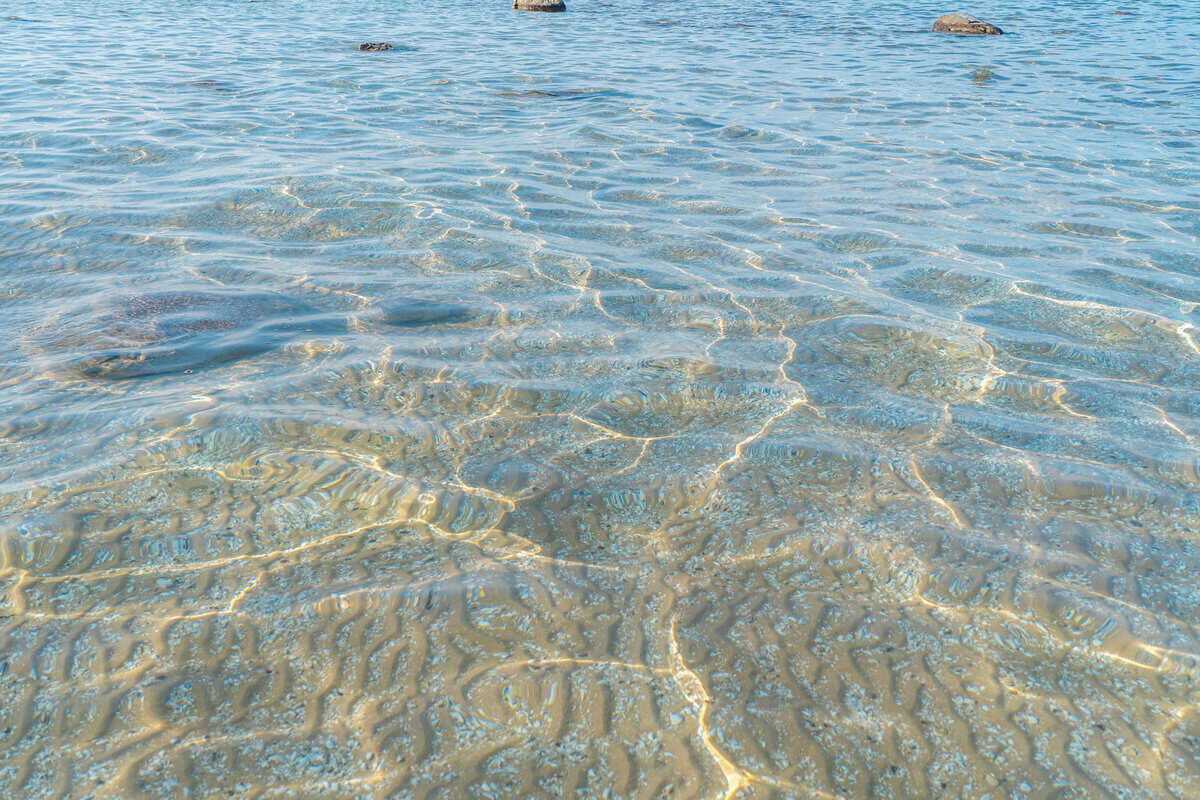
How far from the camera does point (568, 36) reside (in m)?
17.1

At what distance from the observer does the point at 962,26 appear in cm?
1731

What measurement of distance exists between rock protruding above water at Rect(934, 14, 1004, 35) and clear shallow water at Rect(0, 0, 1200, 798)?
1043cm

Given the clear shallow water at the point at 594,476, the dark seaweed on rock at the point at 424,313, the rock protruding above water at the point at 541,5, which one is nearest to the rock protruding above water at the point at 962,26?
the rock protruding above water at the point at 541,5

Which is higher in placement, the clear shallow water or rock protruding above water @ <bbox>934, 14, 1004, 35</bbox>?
rock protruding above water @ <bbox>934, 14, 1004, 35</bbox>

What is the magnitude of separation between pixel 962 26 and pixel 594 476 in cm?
1754

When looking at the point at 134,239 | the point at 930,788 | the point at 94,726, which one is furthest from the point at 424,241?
the point at 930,788

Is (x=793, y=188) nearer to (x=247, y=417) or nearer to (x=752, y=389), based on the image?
(x=752, y=389)

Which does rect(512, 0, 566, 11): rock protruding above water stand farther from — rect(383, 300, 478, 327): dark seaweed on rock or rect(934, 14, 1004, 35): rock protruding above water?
rect(383, 300, 478, 327): dark seaweed on rock

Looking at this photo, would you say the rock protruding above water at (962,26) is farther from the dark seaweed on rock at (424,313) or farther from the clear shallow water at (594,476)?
the dark seaweed on rock at (424,313)

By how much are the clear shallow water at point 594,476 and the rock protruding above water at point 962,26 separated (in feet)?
34.2

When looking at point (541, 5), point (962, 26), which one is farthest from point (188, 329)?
point (541, 5)

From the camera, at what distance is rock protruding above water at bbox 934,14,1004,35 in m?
17.2

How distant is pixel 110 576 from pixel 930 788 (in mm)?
2600

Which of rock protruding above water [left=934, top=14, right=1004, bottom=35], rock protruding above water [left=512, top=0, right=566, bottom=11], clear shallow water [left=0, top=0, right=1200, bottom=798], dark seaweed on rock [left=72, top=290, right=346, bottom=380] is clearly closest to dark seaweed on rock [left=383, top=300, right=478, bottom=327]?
clear shallow water [left=0, top=0, right=1200, bottom=798]
